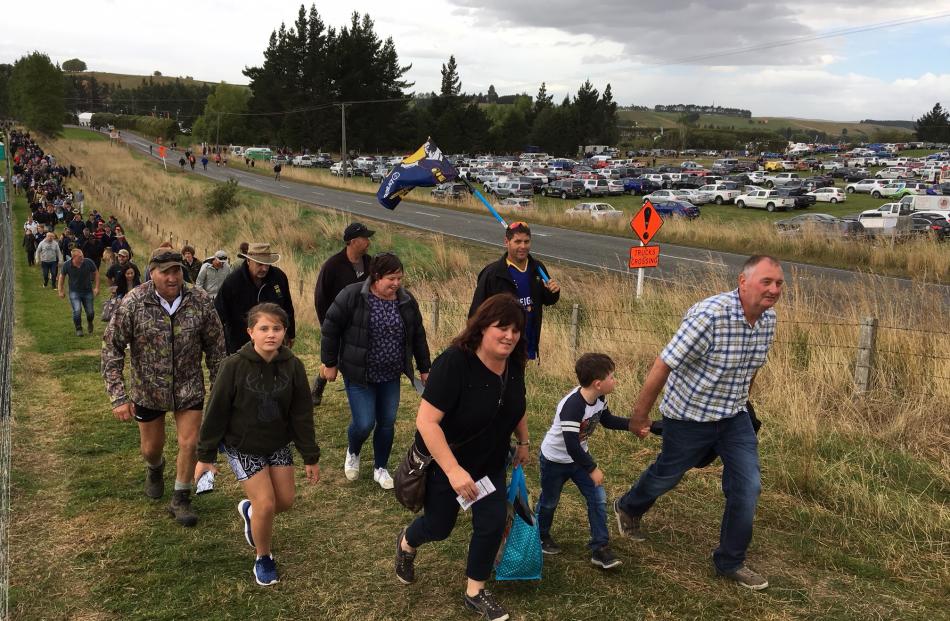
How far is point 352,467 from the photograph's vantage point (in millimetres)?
5453

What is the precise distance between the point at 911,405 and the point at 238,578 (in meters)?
A: 5.57

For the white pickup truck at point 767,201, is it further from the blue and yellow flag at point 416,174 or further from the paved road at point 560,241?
the blue and yellow flag at point 416,174

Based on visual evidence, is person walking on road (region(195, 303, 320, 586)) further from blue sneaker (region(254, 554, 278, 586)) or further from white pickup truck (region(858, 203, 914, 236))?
white pickup truck (region(858, 203, 914, 236))

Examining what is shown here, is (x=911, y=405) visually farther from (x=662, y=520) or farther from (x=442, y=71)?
(x=442, y=71)

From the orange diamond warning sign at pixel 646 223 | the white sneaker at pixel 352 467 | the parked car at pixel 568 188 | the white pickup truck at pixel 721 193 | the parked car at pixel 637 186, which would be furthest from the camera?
the parked car at pixel 637 186

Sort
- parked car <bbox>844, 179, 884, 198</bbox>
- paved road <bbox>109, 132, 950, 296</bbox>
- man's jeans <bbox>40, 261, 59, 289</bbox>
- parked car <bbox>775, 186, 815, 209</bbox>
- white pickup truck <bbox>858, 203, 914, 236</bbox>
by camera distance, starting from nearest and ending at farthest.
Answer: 1. man's jeans <bbox>40, 261, 59, 289</bbox>
2. paved road <bbox>109, 132, 950, 296</bbox>
3. white pickup truck <bbox>858, 203, 914, 236</bbox>
4. parked car <bbox>775, 186, 815, 209</bbox>
5. parked car <bbox>844, 179, 884, 198</bbox>

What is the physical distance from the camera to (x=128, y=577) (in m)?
4.05

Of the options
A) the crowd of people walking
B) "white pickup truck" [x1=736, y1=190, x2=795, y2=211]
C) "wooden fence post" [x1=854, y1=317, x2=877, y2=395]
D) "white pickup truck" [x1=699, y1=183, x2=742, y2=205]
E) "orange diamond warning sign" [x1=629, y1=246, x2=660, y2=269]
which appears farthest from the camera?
"white pickup truck" [x1=699, y1=183, x2=742, y2=205]

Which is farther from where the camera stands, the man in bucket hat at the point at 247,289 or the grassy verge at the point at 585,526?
the man in bucket hat at the point at 247,289

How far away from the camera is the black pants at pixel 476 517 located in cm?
348

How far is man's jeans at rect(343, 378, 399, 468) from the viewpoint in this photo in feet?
16.7

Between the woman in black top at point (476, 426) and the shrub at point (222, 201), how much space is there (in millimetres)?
29650

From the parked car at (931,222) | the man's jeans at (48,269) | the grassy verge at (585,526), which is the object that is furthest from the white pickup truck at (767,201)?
the man's jeans at (48,269)

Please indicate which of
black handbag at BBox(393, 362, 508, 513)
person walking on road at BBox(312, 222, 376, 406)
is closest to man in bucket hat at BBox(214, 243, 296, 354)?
person walking on road at BBox(312, 222, 376, 406)
